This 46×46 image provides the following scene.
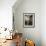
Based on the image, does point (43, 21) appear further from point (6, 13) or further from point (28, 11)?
point (6, 13)

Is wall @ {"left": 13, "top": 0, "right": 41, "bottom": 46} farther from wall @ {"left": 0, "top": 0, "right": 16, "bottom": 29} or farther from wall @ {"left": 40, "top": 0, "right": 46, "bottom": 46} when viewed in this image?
wall @ {"left": 0, "top": 0, "right": 16, "bottom": 29}

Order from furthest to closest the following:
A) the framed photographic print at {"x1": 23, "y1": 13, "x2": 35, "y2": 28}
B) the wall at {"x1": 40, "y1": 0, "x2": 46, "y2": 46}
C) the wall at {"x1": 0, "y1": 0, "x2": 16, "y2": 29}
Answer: the framed photographic print at {"x1": 23, "y1": 13, "x2": 35, "y2": 28} < the wall at {"x1": 40, "y1": 0, "x2": 46, "y2": 46} < the wall at {"x1": 0, "y1": 0, "x2": 16, "y2": 29}

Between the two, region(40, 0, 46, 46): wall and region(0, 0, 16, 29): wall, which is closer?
region(0, 0, 16, 29): wall

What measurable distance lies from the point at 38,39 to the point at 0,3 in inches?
108

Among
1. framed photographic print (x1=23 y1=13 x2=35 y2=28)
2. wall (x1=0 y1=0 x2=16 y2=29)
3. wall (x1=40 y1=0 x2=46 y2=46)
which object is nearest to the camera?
wall (x1=0 y1=0 x2=16 y2=29)

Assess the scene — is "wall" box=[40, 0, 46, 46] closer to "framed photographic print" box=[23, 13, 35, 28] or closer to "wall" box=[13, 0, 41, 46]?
"wall" box=[13, 0, 41, 46]

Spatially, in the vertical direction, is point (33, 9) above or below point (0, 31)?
above

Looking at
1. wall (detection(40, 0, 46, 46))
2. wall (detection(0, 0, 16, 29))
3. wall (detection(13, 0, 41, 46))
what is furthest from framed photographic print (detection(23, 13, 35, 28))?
wall (detection(0, 0, 16, 29))

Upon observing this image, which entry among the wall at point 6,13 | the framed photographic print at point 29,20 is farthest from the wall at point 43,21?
the wall at point 6,13

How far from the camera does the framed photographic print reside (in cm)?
600

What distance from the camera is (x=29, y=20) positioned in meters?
6.05

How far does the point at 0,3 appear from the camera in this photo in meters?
4.70

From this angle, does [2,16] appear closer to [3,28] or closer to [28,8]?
[3,28]

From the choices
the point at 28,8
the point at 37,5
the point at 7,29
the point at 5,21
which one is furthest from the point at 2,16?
the point at 37,5
